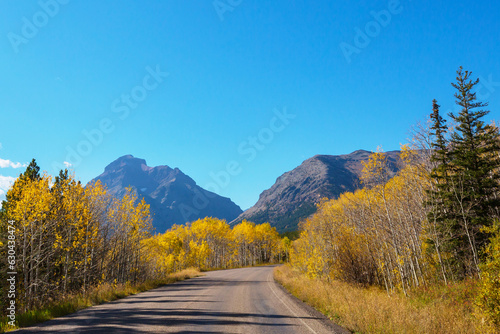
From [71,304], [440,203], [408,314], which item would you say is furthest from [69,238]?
→ [440,203]

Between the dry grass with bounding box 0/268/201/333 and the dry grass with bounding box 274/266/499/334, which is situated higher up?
the dry grass with bounding box 0/268/201/333

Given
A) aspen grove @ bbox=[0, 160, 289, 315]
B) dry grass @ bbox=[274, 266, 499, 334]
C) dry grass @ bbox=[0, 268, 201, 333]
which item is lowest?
dry grass @ bbox=[274, 266, 499, 334]

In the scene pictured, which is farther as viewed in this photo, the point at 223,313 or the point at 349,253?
the point at 349,253

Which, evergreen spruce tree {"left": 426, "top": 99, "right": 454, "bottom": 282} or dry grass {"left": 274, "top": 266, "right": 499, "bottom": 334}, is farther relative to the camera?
evergreen spruce tree {"left": 426, "top": 99, "right": 454, "bottom": 282}

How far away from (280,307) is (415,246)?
10025 millimetres

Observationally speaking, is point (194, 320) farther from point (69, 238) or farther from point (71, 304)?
point (69, 238)

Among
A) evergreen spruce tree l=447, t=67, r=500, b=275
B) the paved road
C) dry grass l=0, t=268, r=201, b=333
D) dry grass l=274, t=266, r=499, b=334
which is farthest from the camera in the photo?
evergreen spruce tree l=447, t=67, r=500, b=275

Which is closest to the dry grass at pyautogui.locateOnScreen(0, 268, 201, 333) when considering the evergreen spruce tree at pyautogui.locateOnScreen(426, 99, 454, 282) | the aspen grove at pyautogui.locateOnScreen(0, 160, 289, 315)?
the aspen grove at pyautogui.locateOnScreen(0, 160, 289, 315)

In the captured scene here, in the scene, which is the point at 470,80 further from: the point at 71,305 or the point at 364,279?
the point at 71,305

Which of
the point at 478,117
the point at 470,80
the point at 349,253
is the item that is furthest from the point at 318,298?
the point at 470,80

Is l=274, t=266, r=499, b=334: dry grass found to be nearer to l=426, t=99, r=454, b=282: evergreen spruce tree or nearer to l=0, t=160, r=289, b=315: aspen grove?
l=426, t=99, r=454, b=282: evergreen spruce tree

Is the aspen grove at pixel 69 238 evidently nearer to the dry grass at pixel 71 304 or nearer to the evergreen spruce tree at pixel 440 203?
the dry grass at pixel 71 304

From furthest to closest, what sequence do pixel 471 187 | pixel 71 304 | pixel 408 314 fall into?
1. pixel 471 187
2. pixel 71 304
3. pixel 408 314

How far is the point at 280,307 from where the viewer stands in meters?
12.9
